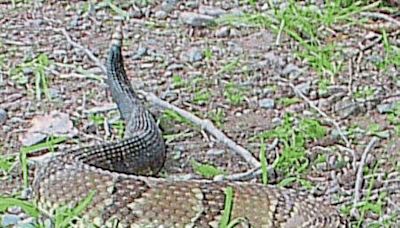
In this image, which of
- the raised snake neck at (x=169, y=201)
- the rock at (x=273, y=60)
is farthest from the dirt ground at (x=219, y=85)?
the raised snake neck at (x=169, y=201)

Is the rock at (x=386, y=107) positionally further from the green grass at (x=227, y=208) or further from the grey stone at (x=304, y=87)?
the green grass at (x=227, y=208)

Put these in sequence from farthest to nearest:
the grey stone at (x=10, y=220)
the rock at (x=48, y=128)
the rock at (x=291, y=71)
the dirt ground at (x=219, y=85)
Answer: the rock at (x=291, y=71) → the rock at (x=48, y=128) → the dirt ground at (x=219, y=85) → the grey stone at (x=10, y=220)

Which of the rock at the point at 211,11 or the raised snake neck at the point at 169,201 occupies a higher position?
the rock at the point at 211,11

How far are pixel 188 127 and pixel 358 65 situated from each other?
112cm

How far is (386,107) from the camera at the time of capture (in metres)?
4.55

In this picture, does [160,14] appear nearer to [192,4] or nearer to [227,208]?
[192,4]

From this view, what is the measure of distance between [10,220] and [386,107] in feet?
6.05

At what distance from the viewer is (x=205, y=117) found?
4520mm

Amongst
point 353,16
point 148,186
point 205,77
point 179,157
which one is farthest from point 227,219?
point 353,16

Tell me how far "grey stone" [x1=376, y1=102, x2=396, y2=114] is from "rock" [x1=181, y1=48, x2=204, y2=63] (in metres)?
1.04

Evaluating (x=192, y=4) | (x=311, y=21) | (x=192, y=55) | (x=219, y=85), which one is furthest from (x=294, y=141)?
(x=192, y=4)

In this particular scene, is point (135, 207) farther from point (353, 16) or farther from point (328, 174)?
point (353, 16)

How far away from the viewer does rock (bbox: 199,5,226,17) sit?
228 inches

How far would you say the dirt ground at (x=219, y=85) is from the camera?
13.2 feet
